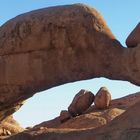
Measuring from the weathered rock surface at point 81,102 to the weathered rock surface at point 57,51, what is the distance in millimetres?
13318

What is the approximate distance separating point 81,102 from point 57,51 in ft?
47.3

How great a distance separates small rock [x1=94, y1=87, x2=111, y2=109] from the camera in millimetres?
27453

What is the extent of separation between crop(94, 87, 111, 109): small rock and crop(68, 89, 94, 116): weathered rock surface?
0.41m

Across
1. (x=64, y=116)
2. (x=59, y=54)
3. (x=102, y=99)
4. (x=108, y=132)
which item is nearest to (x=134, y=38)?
(x=59, y=54)

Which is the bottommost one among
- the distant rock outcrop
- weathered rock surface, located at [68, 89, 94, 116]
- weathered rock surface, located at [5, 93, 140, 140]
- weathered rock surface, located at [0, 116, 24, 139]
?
weathered rock surface, located at [68, 89, 94, 116]

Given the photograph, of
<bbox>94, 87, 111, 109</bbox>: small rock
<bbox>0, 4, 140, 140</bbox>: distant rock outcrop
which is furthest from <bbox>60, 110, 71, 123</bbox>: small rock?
<bbox>0, 4, 140, 140</bbox>: distant rock outcrop

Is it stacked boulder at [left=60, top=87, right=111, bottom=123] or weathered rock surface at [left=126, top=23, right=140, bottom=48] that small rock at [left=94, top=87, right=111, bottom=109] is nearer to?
stacked boulder at [left=60, top=87, right=111, bottom=123]

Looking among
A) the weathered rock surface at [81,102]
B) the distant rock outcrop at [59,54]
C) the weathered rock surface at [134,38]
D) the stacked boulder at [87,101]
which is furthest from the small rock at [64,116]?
the weathered rock surface at [134,38]

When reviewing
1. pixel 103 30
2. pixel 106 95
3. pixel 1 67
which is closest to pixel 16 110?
pixel 1 67

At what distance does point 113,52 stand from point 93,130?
2191 mm

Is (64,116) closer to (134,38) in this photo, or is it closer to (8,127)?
(8,127)

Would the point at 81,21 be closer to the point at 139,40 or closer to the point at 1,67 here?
the point at 139,40

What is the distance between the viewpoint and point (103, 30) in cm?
1322

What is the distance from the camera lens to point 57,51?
13.5 meters
